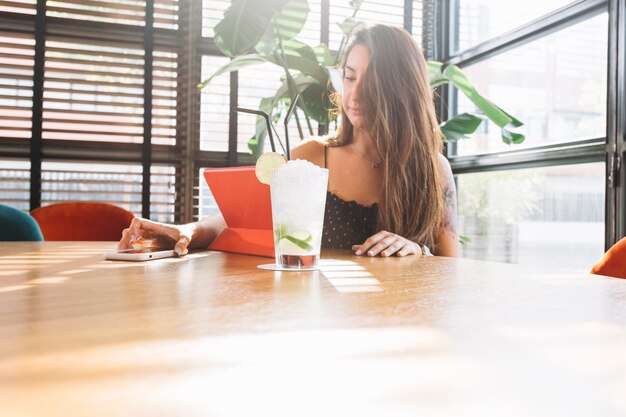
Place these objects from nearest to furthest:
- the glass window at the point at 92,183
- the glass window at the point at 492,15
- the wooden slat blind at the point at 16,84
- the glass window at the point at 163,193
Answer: the glass window at the point at 492,15 < the wooden slat blind at the point at 16,84 < the glass window at the point at 92,183 < the glass window at the point at 163,193

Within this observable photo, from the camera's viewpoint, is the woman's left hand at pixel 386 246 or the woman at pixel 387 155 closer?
the woman's left hand at pixel 386 246

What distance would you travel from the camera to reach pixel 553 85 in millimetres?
2898

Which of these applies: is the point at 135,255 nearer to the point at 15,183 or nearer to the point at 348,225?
the point at 348,225

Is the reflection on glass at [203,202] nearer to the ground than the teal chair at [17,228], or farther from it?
farther from it

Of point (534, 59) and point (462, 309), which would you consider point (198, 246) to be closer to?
point (462, 309)

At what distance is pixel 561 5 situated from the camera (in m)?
2.80


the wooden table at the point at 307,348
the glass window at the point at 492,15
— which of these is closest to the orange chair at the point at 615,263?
the wooden table at the point at 307,348

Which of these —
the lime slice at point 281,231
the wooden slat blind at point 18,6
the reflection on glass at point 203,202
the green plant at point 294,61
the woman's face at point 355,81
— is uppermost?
Answer: the wooden slat blind at point 18,6

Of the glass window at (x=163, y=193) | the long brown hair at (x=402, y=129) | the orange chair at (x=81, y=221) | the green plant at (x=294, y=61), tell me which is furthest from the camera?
the glass window at (x=163, y=193)

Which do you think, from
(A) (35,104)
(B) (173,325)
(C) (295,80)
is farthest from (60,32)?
(B) (173,325)

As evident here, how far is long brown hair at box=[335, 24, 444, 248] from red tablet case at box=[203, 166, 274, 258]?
0.62 metres

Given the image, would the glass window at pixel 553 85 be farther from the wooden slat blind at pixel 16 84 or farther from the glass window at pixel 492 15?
the wooden slat blind at pixel 16 84

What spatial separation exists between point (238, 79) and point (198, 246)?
2546 mm

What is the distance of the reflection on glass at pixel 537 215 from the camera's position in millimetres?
2689
